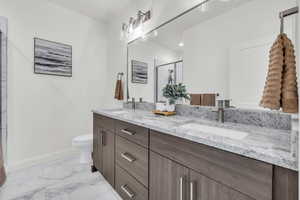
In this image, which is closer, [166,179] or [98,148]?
[166,179]

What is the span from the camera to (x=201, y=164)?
71 cm

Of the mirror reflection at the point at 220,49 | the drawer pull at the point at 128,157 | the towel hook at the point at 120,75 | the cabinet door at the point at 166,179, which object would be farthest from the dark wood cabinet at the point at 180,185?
the towel hook at the point at 120,75

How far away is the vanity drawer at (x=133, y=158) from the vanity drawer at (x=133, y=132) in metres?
0.04

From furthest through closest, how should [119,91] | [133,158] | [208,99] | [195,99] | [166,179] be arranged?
[119,91], [195,99], [208,99], [133,158], [166,179]

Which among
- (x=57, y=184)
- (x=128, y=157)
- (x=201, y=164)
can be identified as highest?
(x=201, y=164)

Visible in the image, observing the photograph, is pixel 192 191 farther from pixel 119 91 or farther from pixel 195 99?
pixel 119 91

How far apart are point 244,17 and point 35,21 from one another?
8.59ft

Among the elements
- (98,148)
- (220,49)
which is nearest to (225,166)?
(220,49)

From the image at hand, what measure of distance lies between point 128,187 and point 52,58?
2.16 meters

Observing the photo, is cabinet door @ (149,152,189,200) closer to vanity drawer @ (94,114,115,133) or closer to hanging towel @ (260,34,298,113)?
hanging towel @ (260,34,298,113)

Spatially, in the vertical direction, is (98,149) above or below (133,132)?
below

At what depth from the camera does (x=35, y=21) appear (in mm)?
2119

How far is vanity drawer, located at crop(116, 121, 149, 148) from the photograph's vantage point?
3.48ft

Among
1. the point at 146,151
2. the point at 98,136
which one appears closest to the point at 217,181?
the point at 146,151
